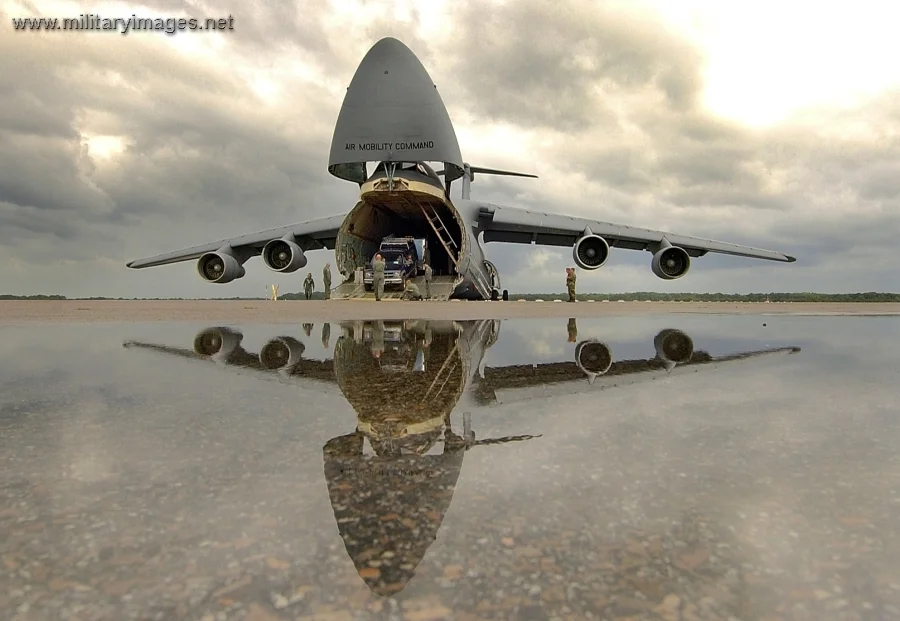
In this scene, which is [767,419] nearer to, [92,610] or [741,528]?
[741,528]

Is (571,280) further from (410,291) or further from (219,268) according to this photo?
(219,268)

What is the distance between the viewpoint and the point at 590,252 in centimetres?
1755

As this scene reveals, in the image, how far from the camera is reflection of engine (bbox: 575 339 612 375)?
12.3ft

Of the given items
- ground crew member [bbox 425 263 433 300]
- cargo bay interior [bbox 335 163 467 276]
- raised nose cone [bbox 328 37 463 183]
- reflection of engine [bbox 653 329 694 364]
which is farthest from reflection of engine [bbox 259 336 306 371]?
ground crew member [bbox 425 263 433 300]

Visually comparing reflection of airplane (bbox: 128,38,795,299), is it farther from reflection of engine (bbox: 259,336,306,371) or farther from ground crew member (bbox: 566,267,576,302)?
reflection of engine (bbox: 259,336,306,371)

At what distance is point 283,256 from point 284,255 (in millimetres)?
52

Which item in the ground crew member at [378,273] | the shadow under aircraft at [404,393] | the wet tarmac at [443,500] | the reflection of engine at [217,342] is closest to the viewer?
the wet tarmac at [443,500]

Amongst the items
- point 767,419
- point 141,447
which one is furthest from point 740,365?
point 141,447

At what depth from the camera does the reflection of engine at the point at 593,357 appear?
12.3ft

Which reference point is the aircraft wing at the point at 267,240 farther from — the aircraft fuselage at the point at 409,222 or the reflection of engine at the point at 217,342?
the reflection of engine at the point at 217,342

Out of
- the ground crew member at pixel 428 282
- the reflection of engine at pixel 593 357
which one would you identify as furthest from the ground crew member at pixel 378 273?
the reflection of engine at pixel 593 357

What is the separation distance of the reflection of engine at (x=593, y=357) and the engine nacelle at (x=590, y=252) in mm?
12037

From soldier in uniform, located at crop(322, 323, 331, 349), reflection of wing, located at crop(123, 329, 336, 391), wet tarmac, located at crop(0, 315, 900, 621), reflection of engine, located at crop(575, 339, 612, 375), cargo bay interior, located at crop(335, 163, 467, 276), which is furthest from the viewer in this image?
cargo bay interior, located at crop(335, 163, 467, 276)

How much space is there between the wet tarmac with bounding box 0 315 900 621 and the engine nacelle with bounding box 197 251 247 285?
15.8 meters
